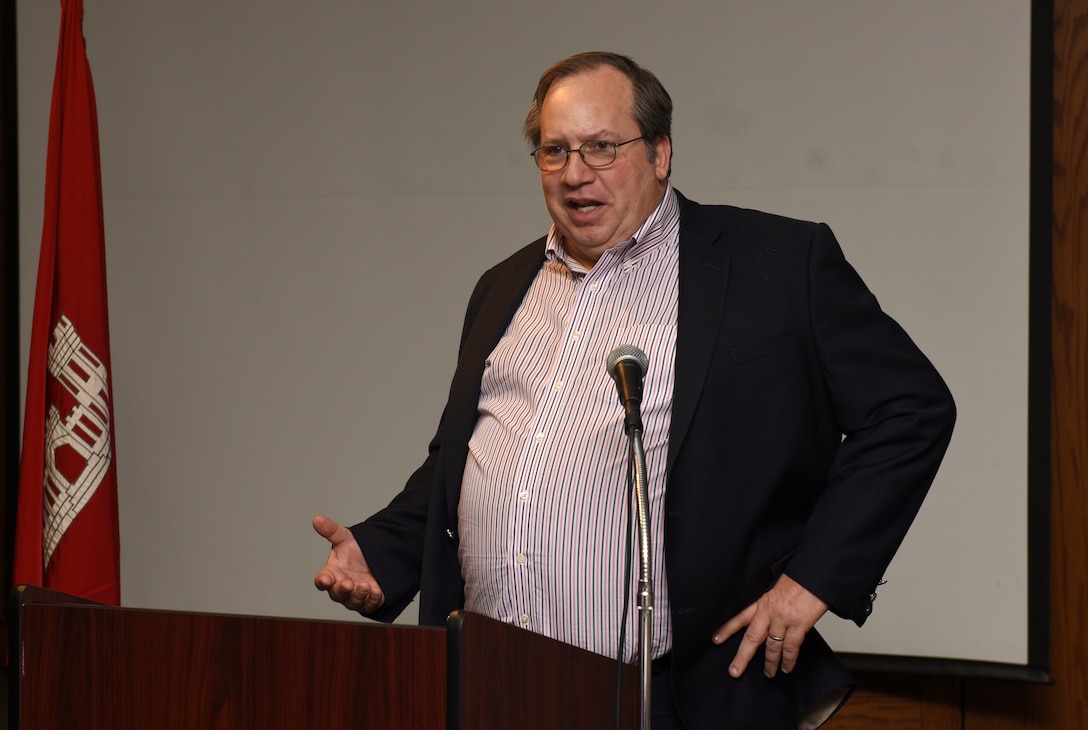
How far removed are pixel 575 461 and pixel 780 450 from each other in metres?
0.33

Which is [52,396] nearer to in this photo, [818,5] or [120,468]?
[120,468]

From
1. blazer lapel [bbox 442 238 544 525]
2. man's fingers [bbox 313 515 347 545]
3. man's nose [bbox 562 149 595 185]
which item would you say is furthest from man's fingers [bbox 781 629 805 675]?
man's nose [bbox 562 149 595 185]

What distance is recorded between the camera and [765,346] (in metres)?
1.85

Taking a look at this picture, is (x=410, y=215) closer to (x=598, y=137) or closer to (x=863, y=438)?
(x=598, y=137)

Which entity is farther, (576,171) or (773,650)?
(576,171)

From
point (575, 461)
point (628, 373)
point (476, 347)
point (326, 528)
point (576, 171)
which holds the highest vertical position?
point (576, 171)

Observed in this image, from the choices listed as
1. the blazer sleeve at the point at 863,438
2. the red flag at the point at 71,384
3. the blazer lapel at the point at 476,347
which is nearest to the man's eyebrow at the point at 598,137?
the blazer lapel at the point at 476,347

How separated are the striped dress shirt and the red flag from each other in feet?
4.93

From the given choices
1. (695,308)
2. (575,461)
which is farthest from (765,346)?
(575,461)

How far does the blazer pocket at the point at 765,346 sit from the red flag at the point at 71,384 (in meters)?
1.98

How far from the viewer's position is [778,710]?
5.98 ft

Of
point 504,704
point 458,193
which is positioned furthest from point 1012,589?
point 504,704

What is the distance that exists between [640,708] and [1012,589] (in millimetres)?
1740

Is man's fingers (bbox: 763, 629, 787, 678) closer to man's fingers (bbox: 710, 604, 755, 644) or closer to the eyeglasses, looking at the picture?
man's fingers (bbox: 710, 604, 755, 644)
